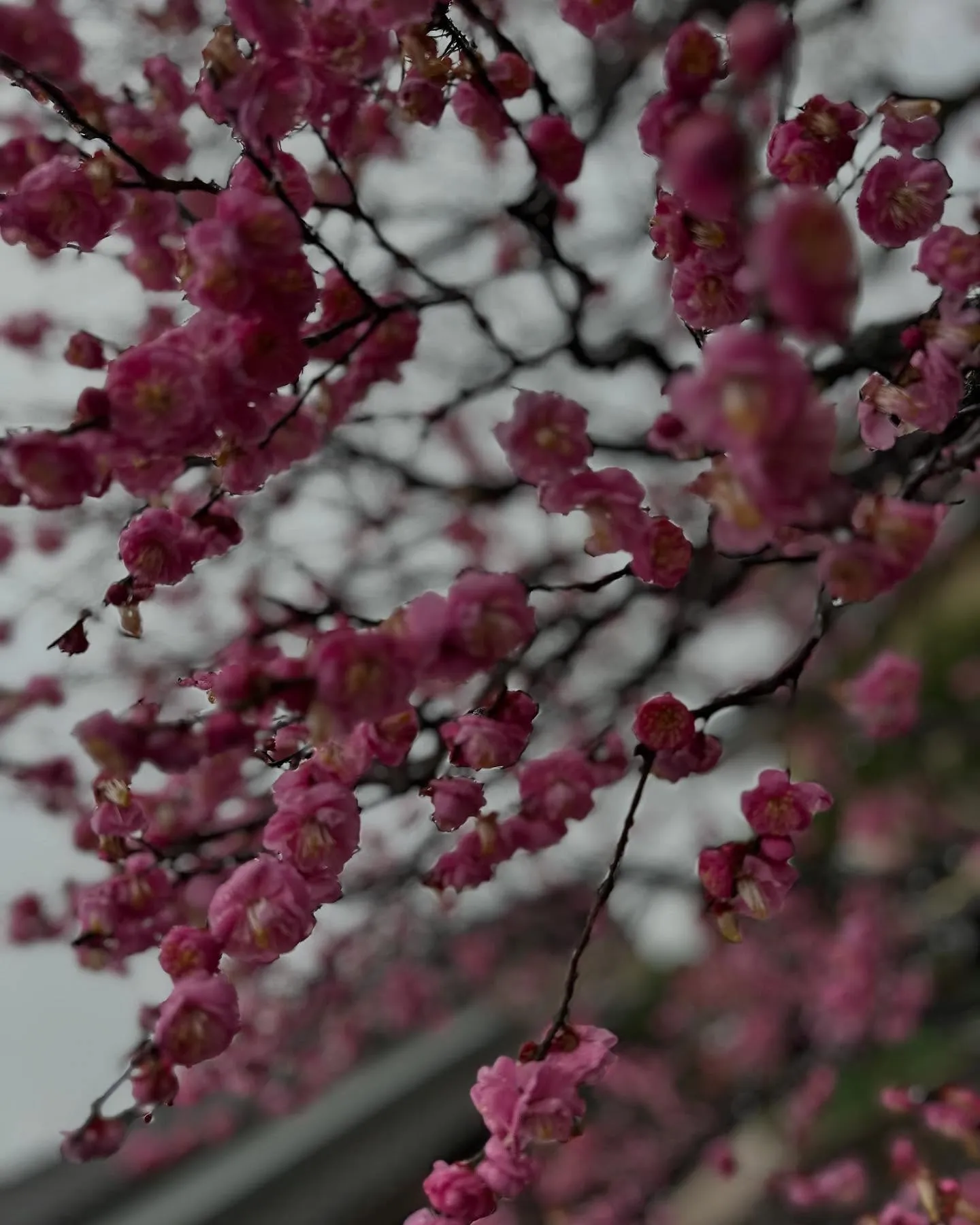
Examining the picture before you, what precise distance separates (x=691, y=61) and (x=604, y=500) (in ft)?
1.04

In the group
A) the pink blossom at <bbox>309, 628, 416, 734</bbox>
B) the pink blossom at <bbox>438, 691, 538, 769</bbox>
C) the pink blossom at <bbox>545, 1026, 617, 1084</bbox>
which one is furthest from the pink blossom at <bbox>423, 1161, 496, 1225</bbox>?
the pink blossom at <bbox>309, 628, 416, 734</bbox>

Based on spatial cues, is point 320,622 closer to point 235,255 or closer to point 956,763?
point 235,255

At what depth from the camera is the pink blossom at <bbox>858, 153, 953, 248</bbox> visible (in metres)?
0.75

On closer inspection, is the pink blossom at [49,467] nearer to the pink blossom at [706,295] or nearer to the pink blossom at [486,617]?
the pink blossom at [486,617]

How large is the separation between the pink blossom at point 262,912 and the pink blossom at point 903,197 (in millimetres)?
714

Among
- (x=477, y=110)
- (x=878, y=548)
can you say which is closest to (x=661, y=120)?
(x=477, y=110)


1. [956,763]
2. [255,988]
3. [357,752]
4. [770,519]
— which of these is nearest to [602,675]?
[255,988]

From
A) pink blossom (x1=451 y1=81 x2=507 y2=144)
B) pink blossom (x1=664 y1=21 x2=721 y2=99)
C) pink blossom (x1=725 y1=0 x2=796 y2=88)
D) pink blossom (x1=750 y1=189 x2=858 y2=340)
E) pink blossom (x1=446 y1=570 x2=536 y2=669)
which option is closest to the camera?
pink blossom (x1=750 y1=189 x2=858 y2=340)

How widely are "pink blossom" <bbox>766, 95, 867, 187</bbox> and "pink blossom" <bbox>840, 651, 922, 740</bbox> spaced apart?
31.0 inches

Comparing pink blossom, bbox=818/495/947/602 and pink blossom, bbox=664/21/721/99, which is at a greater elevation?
pink blossom, bbox=664/21/721/99

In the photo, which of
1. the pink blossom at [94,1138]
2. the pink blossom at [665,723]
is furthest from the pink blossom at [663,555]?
the pink blossom at [94,1138]

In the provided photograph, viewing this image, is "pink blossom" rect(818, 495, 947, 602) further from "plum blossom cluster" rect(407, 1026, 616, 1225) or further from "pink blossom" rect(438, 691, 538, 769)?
"plum blossom cluster" rect(407, 1026, 616, 1225)

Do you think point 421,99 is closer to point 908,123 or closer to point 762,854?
point 908,123

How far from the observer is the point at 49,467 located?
58 cm
